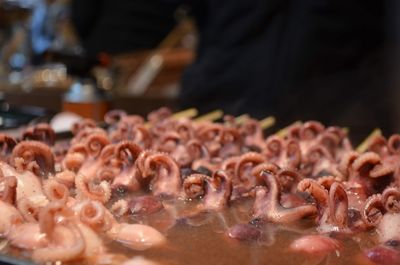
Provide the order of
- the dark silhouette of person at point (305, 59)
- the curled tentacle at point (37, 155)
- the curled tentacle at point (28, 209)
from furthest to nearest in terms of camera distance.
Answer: the dark silhouette of person at point (305, 59) < the curled tentacle at point (37, 155) < the curled tentacle at point (28, 209)

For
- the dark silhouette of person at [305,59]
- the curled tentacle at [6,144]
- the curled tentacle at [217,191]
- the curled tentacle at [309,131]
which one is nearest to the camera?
the curled tentacle at [217,191]

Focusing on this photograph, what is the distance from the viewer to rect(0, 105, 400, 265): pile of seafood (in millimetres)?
1359

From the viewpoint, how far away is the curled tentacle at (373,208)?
153 cm

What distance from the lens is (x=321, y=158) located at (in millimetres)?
2137

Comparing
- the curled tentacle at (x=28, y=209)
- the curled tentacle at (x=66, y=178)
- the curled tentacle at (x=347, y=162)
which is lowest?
the curled tentacle at (x=28, y=209)

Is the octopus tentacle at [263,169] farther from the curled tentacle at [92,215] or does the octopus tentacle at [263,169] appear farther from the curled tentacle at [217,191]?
the curled tentacle at [92,215]

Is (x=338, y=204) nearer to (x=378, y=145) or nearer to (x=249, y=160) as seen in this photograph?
(x=249, y=160)

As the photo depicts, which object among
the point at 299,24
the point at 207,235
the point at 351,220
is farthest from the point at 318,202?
the point at 299,24

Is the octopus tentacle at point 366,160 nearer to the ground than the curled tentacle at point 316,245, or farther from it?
farther from it

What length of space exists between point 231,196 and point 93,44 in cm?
579

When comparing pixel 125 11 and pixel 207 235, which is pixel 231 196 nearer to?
pixel 207 235

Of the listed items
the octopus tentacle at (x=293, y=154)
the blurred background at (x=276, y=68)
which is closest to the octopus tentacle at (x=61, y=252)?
the octopus tentacle at (x=293, y=154)

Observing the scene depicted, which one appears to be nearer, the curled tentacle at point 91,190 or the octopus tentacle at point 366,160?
the curled tentacle at point 91,190

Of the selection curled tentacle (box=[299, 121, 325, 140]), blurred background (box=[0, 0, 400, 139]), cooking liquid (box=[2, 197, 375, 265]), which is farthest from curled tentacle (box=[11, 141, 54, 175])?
blurred background (box=[0, 0, 400, 139])
